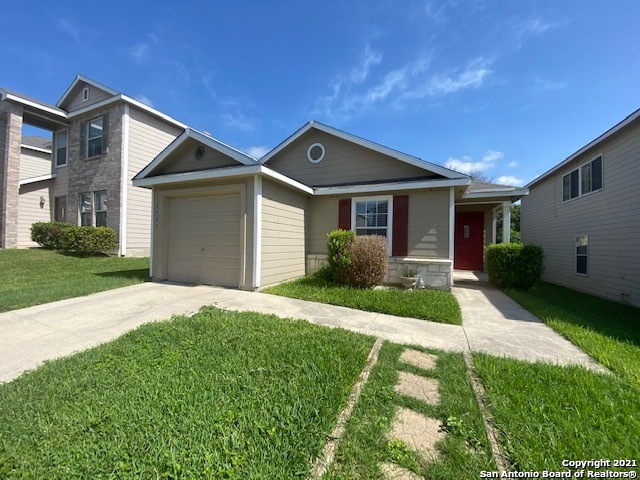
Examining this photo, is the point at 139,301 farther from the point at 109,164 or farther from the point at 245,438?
the point at 109,164

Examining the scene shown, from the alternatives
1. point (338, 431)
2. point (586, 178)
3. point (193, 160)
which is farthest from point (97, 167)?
point (586, 178)

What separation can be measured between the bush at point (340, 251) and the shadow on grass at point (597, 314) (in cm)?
417

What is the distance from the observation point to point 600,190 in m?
8.13

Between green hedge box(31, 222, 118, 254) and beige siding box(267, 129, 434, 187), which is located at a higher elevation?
beige siding box(267, 129, 434, 187)

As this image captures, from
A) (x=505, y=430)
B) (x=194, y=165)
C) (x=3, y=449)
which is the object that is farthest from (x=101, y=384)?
(x=194, y=165)

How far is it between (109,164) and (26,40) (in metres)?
4.86

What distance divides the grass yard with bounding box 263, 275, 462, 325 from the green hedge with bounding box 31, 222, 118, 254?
891 cm

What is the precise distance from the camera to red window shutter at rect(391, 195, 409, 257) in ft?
26.3

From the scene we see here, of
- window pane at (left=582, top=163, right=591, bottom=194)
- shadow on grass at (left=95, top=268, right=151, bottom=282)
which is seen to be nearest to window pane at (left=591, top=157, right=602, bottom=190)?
window pane at (left=582, top=163, right=591, bottom=194)

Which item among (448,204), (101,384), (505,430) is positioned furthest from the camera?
(448,204)

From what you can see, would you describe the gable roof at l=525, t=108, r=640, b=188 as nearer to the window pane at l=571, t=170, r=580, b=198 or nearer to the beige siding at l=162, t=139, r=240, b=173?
the window pane at l=571, t=170, r=580, b=198

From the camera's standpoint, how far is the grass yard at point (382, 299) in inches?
204

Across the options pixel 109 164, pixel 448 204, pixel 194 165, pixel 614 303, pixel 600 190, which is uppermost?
pixel 109 164

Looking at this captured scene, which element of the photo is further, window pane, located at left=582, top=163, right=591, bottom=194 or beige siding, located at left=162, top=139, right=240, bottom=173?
window pane, located at left=582, top=163, right=591, bottom=194
